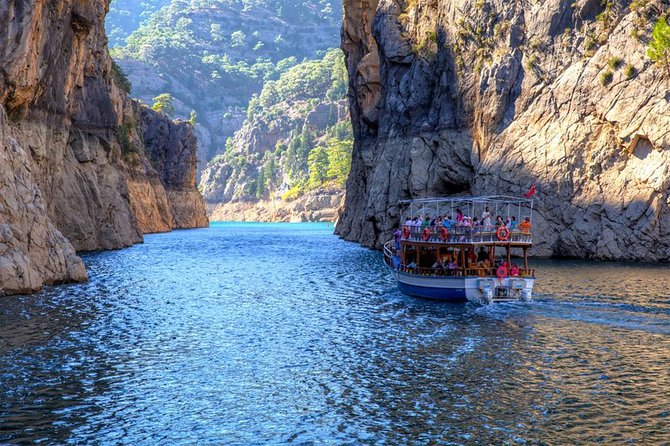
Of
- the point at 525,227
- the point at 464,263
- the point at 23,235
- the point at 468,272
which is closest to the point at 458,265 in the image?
the point at 464,263

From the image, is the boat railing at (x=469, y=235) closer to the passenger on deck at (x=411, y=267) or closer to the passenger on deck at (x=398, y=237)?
the passenger on deck at (x=411, y=267)

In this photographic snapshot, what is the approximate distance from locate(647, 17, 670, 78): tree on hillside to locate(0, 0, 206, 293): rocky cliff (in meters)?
53.8

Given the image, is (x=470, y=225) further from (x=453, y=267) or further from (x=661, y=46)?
(x=661, y=46)

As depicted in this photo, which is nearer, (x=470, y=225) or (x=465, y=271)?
(x=465, y=271)

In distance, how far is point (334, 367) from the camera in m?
27.3

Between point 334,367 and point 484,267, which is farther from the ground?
point 484,267

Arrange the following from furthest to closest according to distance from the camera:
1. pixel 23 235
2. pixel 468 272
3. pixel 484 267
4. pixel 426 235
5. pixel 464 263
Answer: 1. pixel 426 235
2. pixel 484 267
3. pixel 464 263
4. pixel 468 272
5. pixel 23 235

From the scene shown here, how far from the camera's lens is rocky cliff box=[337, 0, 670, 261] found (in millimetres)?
66500

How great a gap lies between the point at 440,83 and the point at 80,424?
7403 centimetres

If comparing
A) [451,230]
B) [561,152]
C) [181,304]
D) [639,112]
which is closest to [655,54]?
[639,112]

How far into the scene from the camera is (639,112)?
66.8 meters

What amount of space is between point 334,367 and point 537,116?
181 feet

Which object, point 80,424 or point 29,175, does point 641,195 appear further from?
point 80,424

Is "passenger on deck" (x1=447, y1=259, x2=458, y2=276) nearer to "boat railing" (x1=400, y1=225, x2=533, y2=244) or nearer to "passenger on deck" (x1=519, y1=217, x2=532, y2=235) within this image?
"boat railing" (x1=400, y1=225, x2=533, y2=244)
